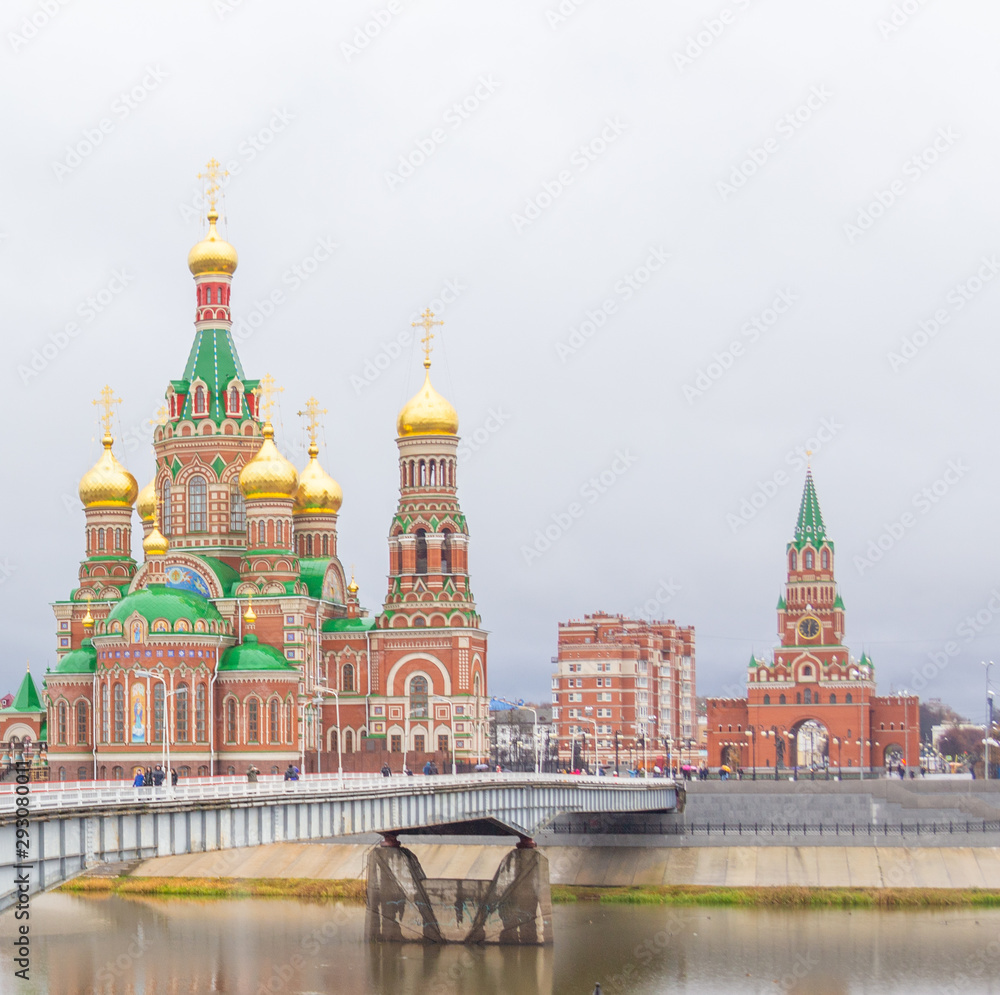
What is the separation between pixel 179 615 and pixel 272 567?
29.6 feet

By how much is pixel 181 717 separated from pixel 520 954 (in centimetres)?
3313

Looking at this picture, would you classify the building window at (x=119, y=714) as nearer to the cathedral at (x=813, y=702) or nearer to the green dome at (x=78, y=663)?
the green dome at (x=78, y=663)

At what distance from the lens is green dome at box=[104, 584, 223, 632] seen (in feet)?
294

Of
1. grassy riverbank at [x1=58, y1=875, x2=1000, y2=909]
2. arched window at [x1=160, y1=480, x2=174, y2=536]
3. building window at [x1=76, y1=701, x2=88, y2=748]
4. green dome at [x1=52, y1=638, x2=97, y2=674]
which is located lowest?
grassy riverbank at [x1=58, y1=875, x2=1000, y2=909]

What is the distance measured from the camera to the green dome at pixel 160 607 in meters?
89.6

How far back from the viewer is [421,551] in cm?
10312

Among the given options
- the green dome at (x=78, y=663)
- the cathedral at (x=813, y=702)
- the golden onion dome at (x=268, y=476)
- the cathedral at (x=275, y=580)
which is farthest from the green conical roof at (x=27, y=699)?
the cathedral at (x=813, y=702)

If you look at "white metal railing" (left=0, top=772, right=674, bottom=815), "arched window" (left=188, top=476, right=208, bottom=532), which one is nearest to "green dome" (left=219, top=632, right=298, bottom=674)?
"arched window" (left=188, top=476, right=208, bottom=532)

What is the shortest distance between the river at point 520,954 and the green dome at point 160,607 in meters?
19.4

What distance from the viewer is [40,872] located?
Result: 1443 inches

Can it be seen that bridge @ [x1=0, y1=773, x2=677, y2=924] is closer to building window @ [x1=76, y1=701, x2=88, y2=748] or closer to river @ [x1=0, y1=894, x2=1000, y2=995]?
river @ [x1=0, y1=894, x2=1000, y2=995]

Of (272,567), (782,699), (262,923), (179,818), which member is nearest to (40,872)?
(179,818)

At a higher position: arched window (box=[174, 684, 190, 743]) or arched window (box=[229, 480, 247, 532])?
arched window (box=[229, 480, 247, 532])

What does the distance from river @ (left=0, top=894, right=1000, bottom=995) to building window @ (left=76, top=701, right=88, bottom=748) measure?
1921 centimetres
